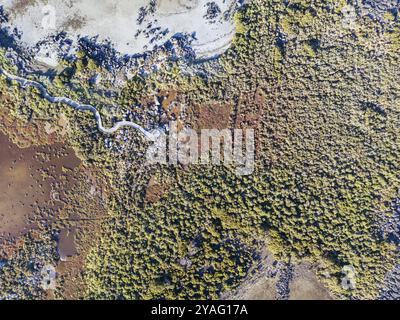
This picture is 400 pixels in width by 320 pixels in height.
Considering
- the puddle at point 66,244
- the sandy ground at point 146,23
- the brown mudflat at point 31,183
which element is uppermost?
the sandy ground at point 146,23

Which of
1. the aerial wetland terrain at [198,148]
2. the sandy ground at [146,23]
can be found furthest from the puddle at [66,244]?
the sandy ground at [146,23]

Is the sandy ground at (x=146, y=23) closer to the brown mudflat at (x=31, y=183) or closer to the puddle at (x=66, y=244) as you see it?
the brown mudflat at (x=31, y=183)

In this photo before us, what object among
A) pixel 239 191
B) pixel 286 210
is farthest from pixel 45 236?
pixel 286 210

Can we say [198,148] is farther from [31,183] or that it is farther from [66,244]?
[31,183]

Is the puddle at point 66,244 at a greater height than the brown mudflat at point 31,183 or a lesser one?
lesser

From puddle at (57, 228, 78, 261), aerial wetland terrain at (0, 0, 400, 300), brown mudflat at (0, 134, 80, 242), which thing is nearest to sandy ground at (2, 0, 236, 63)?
aerial wetland terrain at (0, 0, 400, 300)

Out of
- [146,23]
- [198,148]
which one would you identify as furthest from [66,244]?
[146,23]
